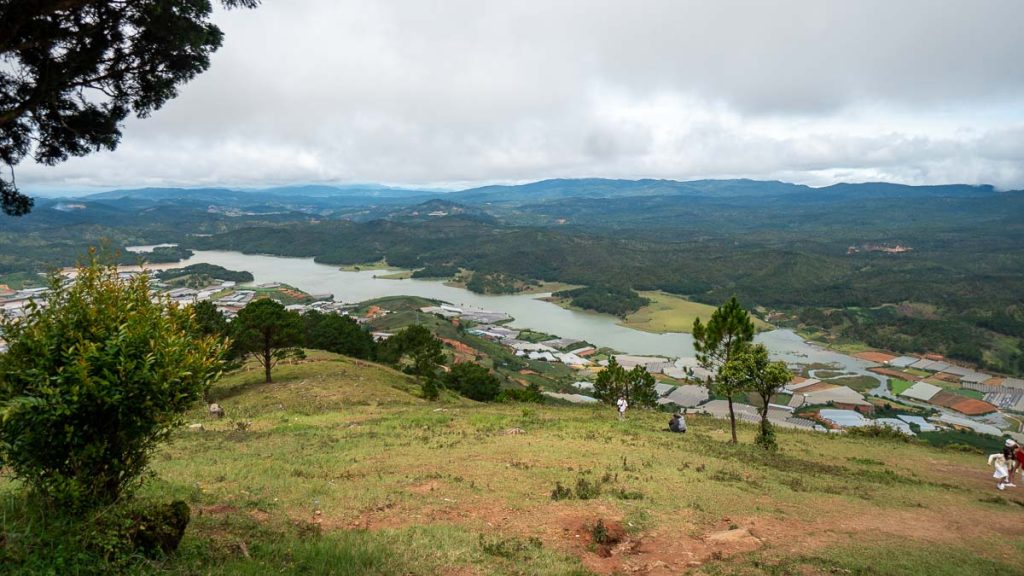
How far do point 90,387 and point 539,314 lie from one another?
134945mm

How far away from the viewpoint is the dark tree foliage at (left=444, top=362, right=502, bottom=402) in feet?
124

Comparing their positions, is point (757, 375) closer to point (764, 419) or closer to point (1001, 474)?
point (764, 419)

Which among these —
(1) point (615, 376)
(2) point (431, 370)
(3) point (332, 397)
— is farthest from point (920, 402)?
(3) point (332, 397)

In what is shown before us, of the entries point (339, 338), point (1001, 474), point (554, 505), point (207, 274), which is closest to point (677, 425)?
point (1001, 474)

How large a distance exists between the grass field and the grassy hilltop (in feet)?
332

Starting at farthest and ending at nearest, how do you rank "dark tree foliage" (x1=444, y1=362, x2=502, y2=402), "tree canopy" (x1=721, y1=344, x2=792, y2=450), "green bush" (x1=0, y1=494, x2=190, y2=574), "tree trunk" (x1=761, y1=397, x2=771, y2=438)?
"dark tree foliage" (x1=444, y1=362, x2=502, y2=402) < "tree trunk" (x1=761, y1=397, x2=771, y2=438) < "tree canopy" (x1=721, y1=344, x2=792, y2=450) < "green bush" (x1=0, y1=494, x2=190, y2=574)

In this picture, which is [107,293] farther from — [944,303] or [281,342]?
[944,303]

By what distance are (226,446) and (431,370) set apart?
2526 centimetres

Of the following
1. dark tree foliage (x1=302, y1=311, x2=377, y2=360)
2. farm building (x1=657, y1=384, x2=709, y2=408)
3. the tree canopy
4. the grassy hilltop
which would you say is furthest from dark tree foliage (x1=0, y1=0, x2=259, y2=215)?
farm building (x1=657, y1=384, x2=709, y2=408)

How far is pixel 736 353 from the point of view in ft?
63.5

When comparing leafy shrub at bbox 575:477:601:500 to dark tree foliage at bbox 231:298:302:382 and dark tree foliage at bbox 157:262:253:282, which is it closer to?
dark tree foliage at bbox 231:298:302:382

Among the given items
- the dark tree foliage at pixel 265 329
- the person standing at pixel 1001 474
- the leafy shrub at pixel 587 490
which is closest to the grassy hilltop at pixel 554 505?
the leafy shrub at pixel 587 490

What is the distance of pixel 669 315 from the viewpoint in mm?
134000

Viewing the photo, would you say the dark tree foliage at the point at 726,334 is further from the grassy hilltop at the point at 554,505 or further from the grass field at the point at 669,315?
the grass field at the point at 669,315
